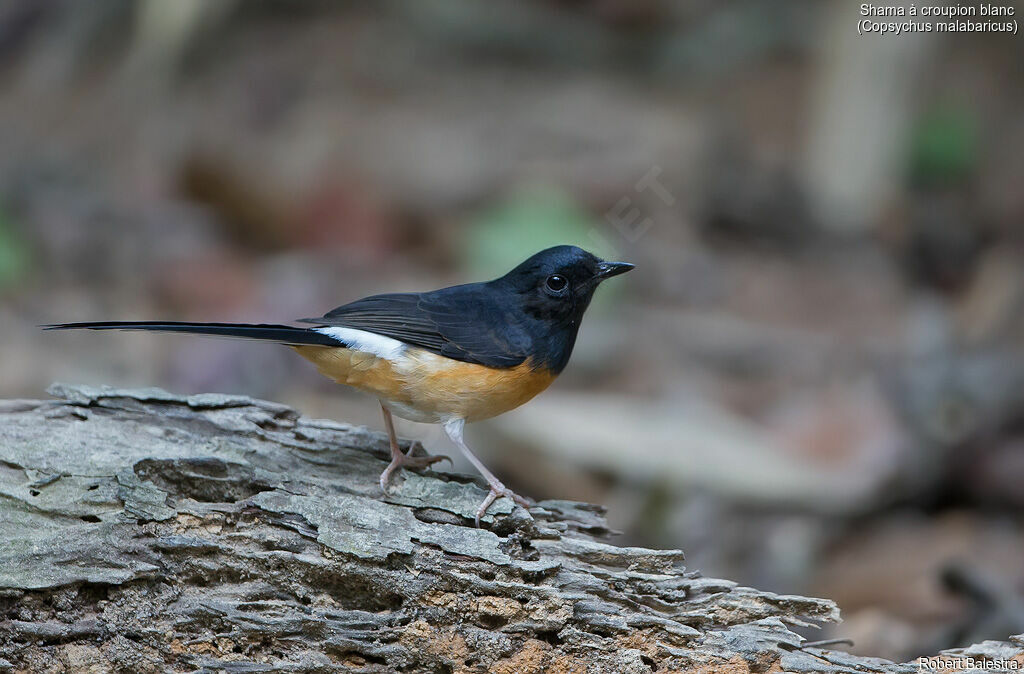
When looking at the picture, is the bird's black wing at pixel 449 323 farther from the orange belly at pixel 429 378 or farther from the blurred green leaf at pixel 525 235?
the blurred green leaf at pixel 525 235

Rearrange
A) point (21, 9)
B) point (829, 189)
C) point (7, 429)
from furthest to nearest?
point (21, 9) < point (829, 189) < point (7, 429)

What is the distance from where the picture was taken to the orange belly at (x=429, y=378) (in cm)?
440

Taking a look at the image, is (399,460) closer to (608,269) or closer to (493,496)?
(493,496)

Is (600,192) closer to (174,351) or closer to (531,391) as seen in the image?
(174,351)

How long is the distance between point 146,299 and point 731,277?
568 centimetres

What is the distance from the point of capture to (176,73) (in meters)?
13.1

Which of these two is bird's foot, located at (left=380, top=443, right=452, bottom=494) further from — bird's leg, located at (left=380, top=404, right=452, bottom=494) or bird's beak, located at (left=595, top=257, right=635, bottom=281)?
bird's beak, located at (left=595, top=257, right=635, bottom=281)

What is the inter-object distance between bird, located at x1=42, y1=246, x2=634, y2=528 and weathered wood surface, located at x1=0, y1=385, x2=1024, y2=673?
1.54ft

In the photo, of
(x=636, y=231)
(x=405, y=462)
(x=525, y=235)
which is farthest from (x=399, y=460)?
(x=636, y=231)

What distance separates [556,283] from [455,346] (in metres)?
0.56

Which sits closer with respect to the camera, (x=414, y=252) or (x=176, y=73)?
(x=414, y=252)

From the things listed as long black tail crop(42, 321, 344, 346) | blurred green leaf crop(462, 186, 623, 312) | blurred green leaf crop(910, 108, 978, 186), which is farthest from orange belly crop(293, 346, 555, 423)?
blurred green leaf crop(910, 108, 978, 186)

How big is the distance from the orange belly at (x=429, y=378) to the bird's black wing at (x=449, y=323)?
0.15 ft

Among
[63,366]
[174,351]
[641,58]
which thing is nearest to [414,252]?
[174,351]
